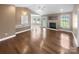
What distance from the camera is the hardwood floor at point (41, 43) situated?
320 cm

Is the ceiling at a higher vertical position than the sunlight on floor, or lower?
higher

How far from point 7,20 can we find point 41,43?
3.40 feet

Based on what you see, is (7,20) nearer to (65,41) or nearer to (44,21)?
(44,21)

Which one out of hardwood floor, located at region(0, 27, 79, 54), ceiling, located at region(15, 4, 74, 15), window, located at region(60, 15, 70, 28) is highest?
ceiling, located at region(15, 4, 74, 15)

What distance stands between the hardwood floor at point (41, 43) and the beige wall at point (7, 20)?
21cm

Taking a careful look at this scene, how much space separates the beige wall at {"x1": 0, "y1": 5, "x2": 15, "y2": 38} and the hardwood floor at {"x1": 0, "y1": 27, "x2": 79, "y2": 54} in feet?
0.70

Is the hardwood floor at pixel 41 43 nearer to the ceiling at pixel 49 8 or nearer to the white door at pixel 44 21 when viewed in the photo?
the white door at pixel 44 21

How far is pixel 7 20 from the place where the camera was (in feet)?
10.6

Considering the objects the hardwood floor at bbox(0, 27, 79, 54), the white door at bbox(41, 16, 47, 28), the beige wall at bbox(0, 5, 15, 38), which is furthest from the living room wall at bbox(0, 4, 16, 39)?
the white door at bbox(41, 16, 47, 28)

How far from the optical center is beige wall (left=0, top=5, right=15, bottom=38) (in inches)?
124

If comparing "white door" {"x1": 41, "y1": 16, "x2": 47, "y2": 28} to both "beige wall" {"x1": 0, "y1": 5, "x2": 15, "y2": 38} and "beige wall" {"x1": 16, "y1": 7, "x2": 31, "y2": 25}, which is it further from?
"beige wall" {"x1": 0, "y1": 5, "x2": 15, "y2": 38}

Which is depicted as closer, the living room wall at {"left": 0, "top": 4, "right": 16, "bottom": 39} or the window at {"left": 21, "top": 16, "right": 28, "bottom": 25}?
the living room wall at {"left": 0, "top": 4, "right": 16, "bottom": 39}
